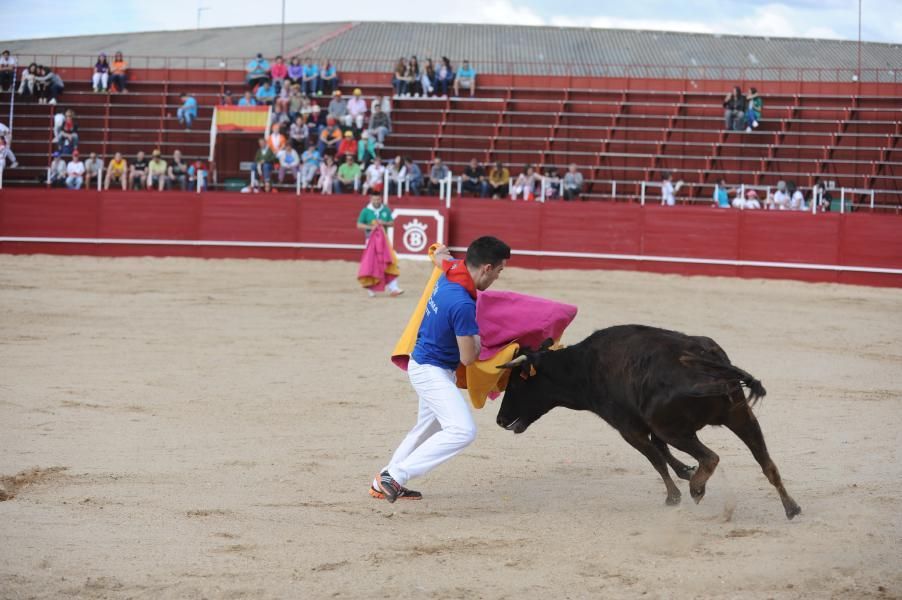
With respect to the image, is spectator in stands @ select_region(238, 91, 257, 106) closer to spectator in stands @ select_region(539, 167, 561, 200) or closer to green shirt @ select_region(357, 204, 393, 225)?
spectator in stands @ select_region(539, 167, 561, 200)

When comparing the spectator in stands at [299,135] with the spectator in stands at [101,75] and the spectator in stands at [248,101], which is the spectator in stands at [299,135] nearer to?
the spectator in stands at [248,101]

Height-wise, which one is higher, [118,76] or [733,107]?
[118,76]

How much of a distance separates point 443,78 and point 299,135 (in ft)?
14.1

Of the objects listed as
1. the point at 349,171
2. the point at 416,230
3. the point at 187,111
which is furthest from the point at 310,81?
the point at 416,230

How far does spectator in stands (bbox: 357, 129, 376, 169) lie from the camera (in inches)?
943

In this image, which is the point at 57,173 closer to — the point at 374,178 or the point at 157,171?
the point at 157,171

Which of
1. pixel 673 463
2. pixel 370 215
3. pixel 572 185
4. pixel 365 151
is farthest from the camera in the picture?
pixel 365 151

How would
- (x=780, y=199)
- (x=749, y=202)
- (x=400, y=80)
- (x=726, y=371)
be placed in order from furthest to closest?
(x=400, y=80) < (x=749, y=202) < (x=780, y=199) < (x=726, y=371)

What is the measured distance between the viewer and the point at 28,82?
26547 mm

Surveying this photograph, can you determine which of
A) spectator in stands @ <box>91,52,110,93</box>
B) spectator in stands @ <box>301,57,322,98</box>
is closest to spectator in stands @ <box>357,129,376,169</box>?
spectator in stands @ <box>301,57,322,98</box>

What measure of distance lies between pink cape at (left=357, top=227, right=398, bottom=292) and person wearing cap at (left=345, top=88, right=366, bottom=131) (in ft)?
29.9

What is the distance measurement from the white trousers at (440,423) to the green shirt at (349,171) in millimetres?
17237

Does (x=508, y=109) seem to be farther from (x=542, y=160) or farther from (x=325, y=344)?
(x=325, y=344)

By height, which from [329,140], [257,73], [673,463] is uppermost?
[257,73]
